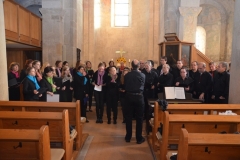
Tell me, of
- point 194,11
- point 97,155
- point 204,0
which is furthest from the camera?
point 204,0

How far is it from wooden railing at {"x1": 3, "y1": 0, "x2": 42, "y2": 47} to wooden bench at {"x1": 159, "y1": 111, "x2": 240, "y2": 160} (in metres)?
6.46

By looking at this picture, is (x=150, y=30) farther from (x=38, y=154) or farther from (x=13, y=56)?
(x=38, y=154)

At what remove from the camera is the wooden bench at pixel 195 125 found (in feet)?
9.66

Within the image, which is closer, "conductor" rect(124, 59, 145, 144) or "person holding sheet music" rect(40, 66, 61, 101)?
"conductor" rect(124, 59, 145, 144)

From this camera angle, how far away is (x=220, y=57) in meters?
14.7

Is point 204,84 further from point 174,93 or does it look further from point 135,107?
point 135,107

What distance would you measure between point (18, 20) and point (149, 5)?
30.4 ft

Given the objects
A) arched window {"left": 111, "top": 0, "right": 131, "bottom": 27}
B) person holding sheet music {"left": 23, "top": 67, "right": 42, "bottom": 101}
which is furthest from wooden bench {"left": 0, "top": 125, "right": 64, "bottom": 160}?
arched window {"left": 111, "top": 0, "right": 131, "bottom": 27}

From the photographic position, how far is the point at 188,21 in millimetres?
9383

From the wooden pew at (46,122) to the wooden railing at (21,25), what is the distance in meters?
5.09

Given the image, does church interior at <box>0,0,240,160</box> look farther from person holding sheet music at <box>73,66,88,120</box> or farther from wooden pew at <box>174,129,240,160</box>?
person holding sheet music at <box>73,66,88,120</box>

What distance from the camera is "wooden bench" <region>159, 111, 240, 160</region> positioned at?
9.66 feet

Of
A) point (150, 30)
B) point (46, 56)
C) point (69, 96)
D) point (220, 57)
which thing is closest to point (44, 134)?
point (69, 96)

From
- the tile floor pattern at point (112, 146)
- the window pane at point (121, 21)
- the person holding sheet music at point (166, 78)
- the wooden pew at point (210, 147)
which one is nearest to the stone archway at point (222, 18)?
the window pane at point (121, 21)
